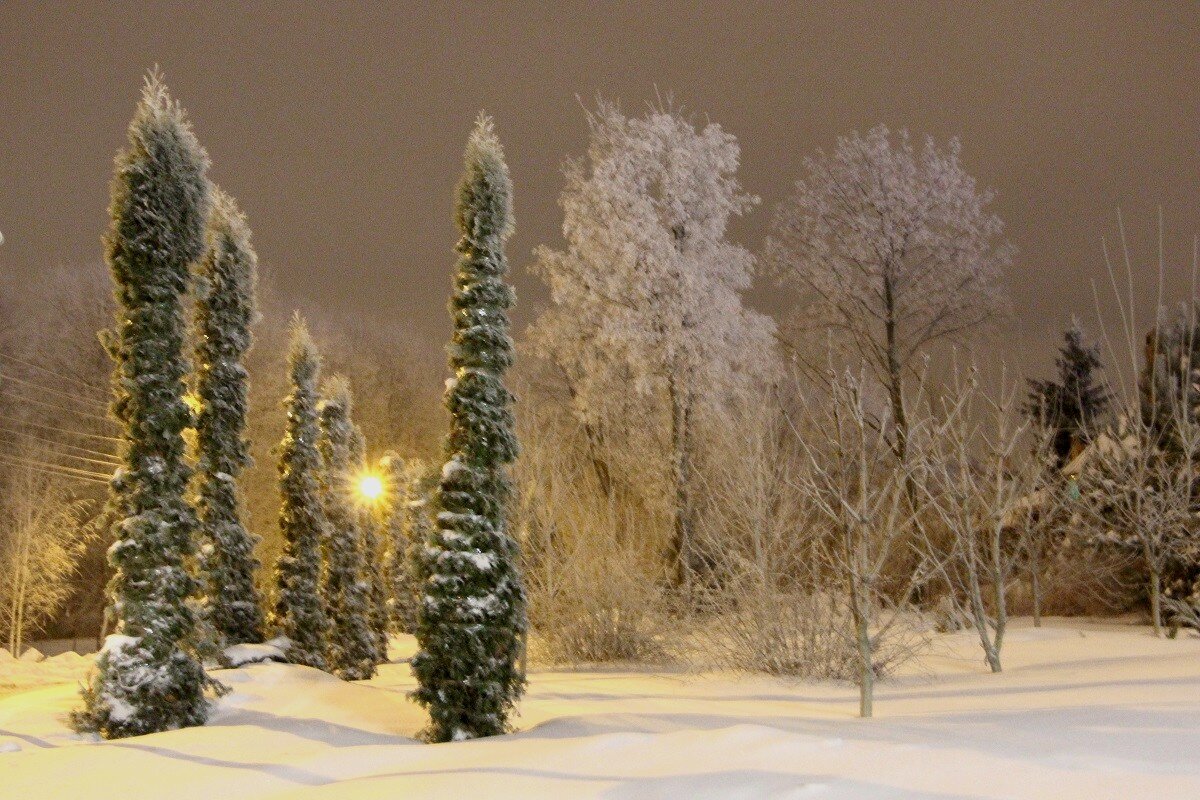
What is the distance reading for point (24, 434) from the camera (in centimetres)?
3603

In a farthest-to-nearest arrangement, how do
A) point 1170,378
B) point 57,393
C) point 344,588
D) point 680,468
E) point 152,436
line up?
point 57,393 < point 680,468 < point 1170,378 < point 344,588 < point 152,436

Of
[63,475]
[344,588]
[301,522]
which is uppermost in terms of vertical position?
[63,475]

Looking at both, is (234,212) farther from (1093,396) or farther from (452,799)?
(1093,396)

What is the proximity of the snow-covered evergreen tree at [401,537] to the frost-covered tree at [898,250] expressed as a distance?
11662 mm

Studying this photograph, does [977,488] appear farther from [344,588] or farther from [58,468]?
[58,468]

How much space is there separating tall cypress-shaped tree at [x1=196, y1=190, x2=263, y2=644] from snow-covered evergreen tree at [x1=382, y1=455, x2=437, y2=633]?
8.23 m

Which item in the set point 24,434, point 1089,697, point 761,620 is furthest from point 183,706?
point 24,434

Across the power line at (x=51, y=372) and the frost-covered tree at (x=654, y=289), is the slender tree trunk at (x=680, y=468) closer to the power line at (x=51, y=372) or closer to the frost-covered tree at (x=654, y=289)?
the frost-covered tree at (x=654, y=289)

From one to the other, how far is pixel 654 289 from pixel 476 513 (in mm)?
13115

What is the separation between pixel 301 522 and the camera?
20.7m

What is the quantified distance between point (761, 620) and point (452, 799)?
830cm

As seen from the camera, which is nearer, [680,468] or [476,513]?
[476,513]

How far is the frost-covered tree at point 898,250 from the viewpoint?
2377 cm

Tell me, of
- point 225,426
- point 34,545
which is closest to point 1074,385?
point 225,426
